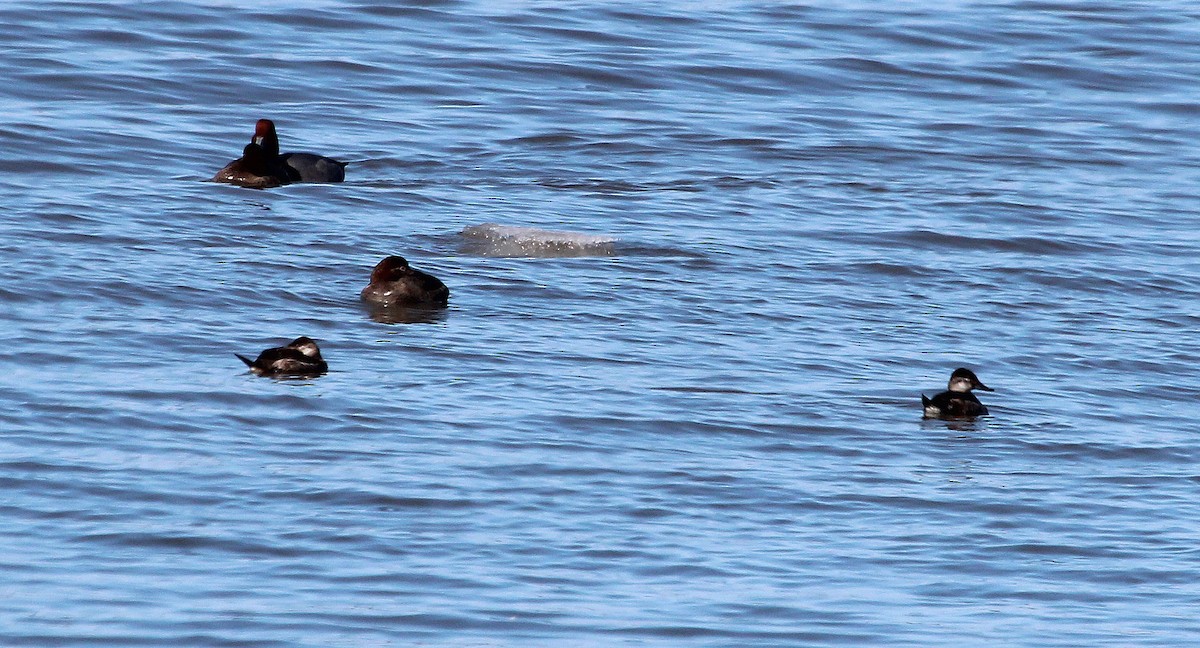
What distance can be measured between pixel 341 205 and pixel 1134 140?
8602 millimetres

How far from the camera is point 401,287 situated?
12336 millimetres

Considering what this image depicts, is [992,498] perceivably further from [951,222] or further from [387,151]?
[387,151]

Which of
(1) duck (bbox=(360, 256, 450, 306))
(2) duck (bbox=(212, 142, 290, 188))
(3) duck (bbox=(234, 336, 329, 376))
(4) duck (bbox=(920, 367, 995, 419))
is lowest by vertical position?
(4) duck (bbox=(920, 367, 995, 419))

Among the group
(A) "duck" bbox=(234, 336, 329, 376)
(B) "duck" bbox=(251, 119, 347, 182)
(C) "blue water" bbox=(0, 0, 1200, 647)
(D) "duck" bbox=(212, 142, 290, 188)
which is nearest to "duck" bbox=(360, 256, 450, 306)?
(C) "blue water" bbox=(0, 0, 1200, 647)

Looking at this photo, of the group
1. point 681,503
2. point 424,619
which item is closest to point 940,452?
point 681,503

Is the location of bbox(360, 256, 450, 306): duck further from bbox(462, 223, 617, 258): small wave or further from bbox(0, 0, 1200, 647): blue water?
bbox(462, 223, 617, 258): small wave

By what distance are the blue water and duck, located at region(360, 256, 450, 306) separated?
147 mm

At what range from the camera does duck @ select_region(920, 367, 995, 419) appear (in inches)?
408

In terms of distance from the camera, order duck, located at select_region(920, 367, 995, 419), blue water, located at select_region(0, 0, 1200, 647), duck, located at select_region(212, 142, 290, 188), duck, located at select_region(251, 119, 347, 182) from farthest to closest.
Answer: duck, located at select_region(251, 119, 347, 182)
duck, located at select_region(212, 142, 290, 188)
duck, located at select_region(920, 367, 995, 419)
blue water, located at select_region(0, 0, 1200, 647)

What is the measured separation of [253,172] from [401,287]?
4.45m

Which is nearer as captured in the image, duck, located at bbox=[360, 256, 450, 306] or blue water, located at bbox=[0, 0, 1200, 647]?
blue water, located at bbox=[0, 0, 1200, 647]

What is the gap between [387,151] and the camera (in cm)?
1823

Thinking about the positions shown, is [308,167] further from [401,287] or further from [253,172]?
[401,287]

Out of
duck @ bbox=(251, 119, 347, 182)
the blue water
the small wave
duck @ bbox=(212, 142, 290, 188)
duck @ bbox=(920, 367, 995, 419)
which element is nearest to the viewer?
the blue water
